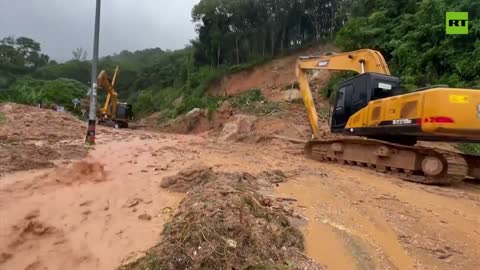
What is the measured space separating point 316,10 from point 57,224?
42220mm

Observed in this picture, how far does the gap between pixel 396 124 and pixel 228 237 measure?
6118 millimetres

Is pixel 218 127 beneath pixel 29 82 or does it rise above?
beneath

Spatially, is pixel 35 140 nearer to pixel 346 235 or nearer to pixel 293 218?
pixel 293 218

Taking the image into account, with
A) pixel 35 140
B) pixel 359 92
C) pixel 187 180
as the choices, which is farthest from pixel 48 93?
pixel 187 180

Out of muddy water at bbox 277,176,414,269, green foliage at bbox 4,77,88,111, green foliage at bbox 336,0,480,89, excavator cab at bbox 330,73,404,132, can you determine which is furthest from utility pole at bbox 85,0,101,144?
green foliage at bbox 4,77,88,111

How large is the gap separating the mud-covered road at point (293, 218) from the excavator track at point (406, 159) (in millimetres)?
384

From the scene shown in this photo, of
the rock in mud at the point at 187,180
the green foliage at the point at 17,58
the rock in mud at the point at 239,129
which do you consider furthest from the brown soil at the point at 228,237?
the green foliage at the point at 17,58

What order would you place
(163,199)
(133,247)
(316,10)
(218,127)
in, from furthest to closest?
(316,10), (218,127), (163,199), (133,247)

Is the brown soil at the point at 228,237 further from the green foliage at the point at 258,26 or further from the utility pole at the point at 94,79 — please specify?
the green foliage at the point at 258,26

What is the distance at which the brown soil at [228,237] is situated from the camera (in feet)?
11.2

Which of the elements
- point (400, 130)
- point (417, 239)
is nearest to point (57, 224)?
point (417, 239)

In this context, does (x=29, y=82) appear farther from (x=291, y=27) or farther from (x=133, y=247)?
(x=133, y=247)

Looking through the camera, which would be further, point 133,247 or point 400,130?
point 400,130

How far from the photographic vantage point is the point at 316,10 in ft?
144
